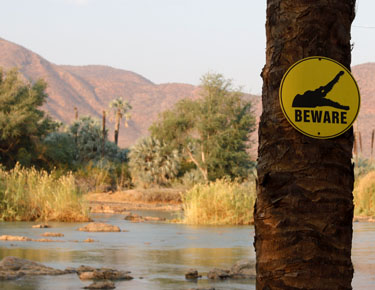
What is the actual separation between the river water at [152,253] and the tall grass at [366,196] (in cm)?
660

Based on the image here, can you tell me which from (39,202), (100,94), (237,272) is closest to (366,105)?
(100,94)

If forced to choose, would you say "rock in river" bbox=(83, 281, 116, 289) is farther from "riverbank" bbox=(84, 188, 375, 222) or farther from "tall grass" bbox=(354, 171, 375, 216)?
"riverbank" bbox=(84, 188, 375, 222)

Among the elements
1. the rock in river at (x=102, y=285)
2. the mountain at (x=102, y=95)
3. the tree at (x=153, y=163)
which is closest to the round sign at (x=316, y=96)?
the rock in river at (x=102, y=285)

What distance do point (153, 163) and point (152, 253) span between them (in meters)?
30.3

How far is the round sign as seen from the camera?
161 inches

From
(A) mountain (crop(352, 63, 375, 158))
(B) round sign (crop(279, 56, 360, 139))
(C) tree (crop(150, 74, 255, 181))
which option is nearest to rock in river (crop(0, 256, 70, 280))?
(B) round sign (crop(279, 56, 360, 139))

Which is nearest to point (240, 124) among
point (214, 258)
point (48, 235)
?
point (48, 235)

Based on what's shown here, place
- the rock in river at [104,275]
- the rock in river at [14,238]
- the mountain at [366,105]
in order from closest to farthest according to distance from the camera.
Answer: the rock in river at [104,275]
the rock in river at [14,238]
the mountain at [366,105]

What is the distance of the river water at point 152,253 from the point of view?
902 centimetres

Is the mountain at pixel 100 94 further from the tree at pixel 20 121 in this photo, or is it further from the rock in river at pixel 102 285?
the rock in river at pixel 102 285

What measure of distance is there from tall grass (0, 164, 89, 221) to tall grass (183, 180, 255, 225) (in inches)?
117

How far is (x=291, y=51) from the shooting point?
4152 mm

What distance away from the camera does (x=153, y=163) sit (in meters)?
43.0

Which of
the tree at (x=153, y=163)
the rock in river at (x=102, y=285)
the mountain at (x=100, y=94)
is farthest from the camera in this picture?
the mountain at (x=100, y=94)
